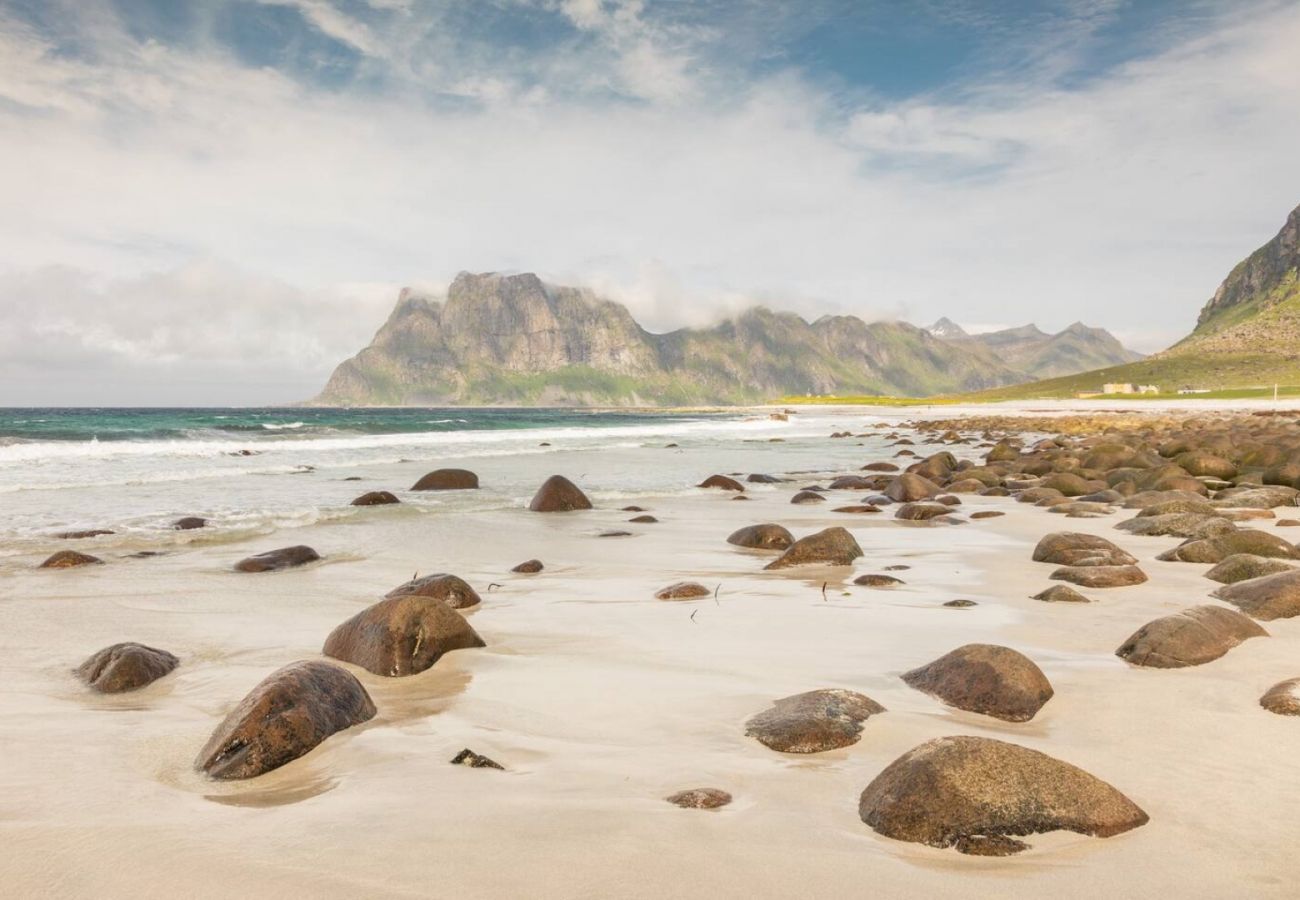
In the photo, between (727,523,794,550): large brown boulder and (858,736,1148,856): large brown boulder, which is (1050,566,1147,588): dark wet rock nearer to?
(727,523,794,550): large brown boulder

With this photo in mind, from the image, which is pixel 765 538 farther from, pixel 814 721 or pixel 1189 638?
pixel 814 721

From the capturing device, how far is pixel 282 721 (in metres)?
3.58

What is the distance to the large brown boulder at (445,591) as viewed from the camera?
6625mm

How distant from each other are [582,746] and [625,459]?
77.3ft

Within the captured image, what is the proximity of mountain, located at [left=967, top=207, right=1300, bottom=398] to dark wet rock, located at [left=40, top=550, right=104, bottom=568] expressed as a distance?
114999mm

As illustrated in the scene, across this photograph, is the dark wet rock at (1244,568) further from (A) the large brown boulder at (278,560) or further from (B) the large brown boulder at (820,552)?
(A) the large brown boulder at (278,560)

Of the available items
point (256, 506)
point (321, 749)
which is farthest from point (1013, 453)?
point (321, 749)

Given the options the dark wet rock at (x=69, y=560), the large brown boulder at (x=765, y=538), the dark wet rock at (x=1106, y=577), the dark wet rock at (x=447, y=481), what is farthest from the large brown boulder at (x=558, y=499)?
the dark wet rock at (x=1106, y=577)

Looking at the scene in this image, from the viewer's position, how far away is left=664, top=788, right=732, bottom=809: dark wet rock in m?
3.04

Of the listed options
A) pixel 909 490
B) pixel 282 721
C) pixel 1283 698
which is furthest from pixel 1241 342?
pixel 282 721

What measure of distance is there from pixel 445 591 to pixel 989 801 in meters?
4.82

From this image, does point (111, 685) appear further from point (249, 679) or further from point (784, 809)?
point (784, 809)

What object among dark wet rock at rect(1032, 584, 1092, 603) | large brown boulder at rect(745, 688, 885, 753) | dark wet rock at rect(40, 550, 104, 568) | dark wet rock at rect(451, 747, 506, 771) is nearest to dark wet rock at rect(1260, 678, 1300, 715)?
large brown boulder at rect(745, 688, 885, 753)

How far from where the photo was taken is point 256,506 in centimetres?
1337
